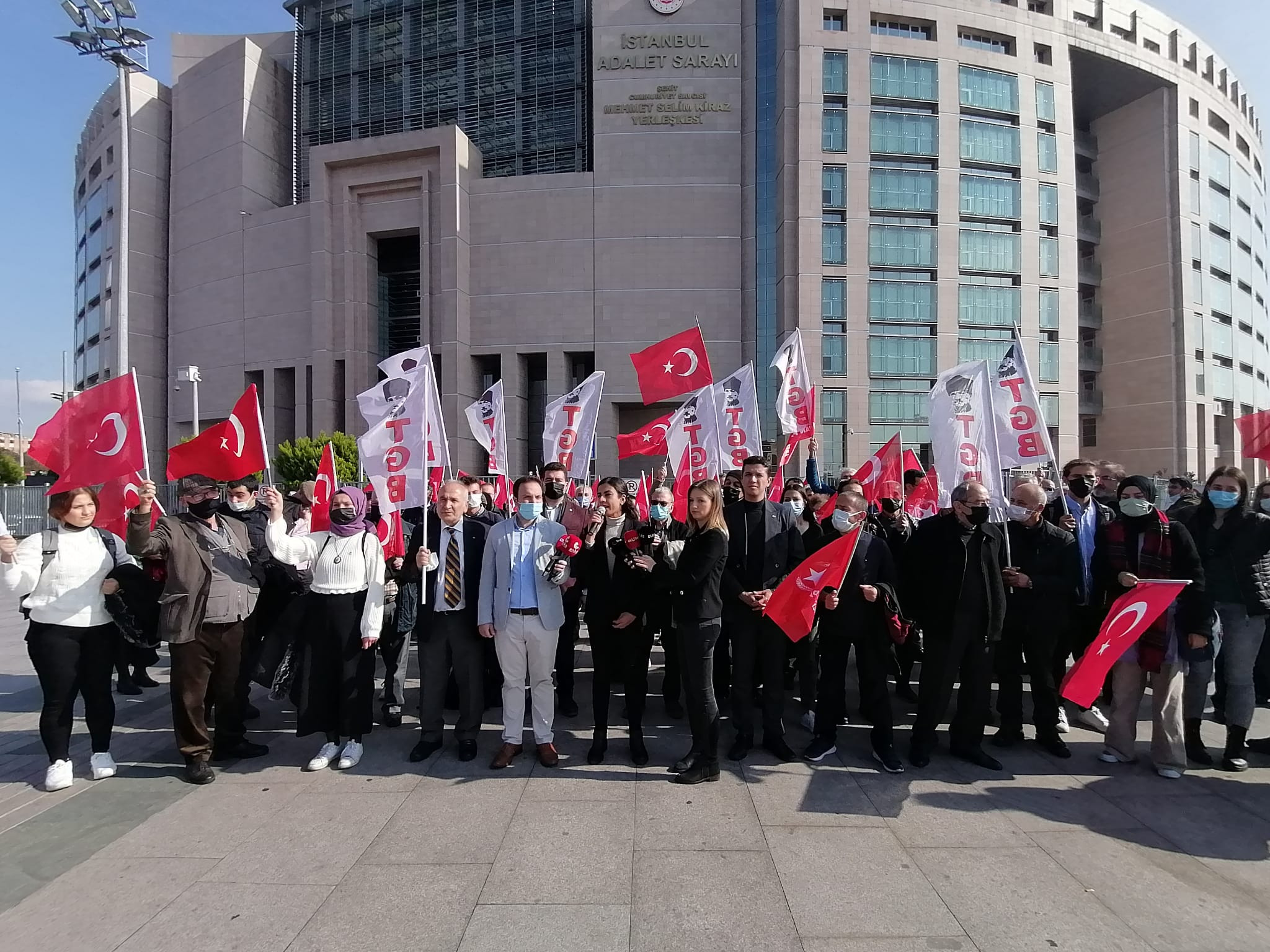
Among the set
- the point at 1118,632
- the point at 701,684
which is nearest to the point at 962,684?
the point at 1118,632

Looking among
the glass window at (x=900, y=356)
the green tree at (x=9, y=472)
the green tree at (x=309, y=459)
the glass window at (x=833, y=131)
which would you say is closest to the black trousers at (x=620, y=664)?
the green tree at (x=309, y=459)

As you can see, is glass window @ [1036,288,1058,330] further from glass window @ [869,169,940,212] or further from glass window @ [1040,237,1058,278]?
glass window @ [869,169,940,212]

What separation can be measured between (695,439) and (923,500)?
347 cm

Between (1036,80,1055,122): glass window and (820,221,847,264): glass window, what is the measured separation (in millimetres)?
13853

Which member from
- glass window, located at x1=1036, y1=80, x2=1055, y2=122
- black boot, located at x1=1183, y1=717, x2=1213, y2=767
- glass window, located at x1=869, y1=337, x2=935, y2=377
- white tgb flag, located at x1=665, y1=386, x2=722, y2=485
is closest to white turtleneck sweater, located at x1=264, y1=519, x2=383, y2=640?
white tgb flag, located at x1=665, y1=386, x2=722, y2=485

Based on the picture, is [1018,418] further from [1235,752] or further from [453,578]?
[453,578]

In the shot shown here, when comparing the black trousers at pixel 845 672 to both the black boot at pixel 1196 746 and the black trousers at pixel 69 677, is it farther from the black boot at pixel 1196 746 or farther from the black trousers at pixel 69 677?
the black trousers at pixel 69 677

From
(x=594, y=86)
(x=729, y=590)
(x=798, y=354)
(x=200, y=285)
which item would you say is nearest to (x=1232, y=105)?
(x=594, y=86)

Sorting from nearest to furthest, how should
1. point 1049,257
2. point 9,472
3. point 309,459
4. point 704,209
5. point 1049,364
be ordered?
1. point 309,459
2. point 704,209
3. point 1049,257
4. point 1049,364
5. point 9,472

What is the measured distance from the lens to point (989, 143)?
36.3m

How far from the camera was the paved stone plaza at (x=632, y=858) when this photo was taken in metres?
2.99

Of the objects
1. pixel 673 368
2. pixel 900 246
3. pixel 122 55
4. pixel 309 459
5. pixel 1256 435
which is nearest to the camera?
pixel 1256 435

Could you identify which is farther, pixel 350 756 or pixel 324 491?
pixel 324 491

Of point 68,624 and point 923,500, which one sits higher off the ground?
point 923,500
